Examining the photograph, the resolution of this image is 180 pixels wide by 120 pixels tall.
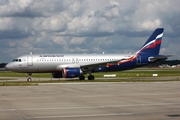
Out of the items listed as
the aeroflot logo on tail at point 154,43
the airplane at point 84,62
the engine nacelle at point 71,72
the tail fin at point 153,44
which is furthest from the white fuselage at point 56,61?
the aeroflot logo on tail at point 154,43

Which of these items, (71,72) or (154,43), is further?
(154,43)

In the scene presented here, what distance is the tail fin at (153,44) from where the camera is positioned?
145ft

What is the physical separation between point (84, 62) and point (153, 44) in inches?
402

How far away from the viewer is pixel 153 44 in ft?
146

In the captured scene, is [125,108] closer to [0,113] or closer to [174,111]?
[174,111]

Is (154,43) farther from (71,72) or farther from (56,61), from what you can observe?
(56,61)

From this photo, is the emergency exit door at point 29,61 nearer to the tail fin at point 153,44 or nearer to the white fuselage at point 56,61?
the white fuselage at point 56,61

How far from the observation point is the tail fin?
44281 mm

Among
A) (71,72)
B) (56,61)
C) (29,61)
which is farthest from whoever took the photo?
(56,61)

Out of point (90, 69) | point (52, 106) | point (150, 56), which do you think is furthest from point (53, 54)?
point (52, 106)

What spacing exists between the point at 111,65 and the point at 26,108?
28.7 m

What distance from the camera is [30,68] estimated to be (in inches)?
1553

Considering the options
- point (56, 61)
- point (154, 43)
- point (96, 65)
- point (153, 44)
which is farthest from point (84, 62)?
point (154, 43)

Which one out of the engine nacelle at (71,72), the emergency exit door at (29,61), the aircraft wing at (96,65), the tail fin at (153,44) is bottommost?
the engine nacelle at (71,72)
